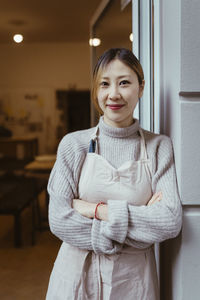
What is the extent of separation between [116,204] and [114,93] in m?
0.35

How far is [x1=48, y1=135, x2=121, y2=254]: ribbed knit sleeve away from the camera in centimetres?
109

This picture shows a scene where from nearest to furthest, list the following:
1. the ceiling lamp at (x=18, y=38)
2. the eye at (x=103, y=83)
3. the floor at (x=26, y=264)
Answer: the eye at (x=103, y=83) → the floor at (x=26, y=264) → the ceiling lamp at (x=18, y=38)

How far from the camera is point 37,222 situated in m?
4.39

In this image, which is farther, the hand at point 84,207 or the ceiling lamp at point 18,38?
the ceiling lamp at point 18,38

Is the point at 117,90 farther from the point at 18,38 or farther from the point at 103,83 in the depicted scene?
the point at 18,38

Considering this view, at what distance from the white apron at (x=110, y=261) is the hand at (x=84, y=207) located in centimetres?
3

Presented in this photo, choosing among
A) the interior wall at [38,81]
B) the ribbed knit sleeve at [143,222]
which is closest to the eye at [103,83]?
the ribbed knit sleeve at [143,222]

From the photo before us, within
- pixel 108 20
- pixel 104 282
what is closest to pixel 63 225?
pixel 104 282

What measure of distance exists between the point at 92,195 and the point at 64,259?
0.24m

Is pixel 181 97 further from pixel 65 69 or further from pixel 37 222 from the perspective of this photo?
pixel 65 69

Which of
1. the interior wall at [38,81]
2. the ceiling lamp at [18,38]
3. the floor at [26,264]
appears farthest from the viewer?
the interior wall at [38,81]

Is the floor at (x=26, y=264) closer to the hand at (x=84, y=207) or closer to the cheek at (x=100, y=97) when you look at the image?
the hand at (x=84, y=207)

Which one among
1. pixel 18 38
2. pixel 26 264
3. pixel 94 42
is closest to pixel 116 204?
pixel 26 264

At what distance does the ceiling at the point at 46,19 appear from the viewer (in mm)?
4781
